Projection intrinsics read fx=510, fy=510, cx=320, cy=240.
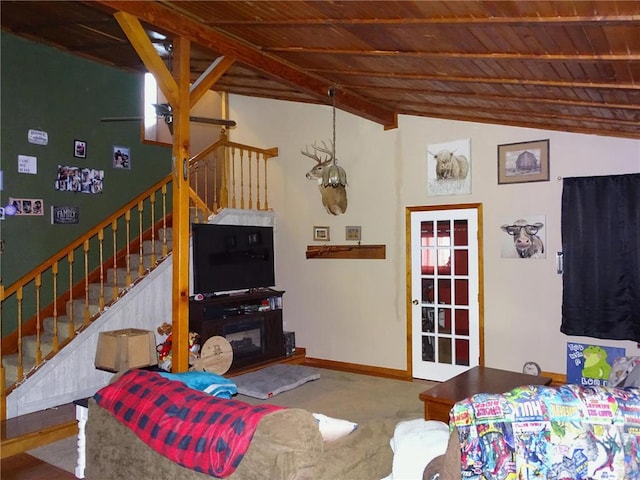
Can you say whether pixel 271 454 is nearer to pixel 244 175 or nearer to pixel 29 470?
pixel 29 470

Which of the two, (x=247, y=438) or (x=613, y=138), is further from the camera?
(x=613, y=138)

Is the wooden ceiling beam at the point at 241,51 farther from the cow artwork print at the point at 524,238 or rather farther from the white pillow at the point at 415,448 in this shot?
the white pillow at the point at 415,448

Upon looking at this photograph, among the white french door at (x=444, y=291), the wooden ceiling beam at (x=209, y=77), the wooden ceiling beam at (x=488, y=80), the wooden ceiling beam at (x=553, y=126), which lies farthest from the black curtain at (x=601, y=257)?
the wooden ceiling beam at (x=209, y=77)

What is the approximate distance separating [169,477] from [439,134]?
15.9 feet

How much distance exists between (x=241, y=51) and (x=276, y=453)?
342cm

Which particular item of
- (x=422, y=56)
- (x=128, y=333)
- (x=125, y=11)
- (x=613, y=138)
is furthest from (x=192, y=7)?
(x=613, y=138)

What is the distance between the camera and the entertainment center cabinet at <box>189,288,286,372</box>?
19.1ft

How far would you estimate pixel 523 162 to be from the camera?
5.41 m

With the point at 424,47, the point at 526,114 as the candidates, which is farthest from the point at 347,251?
the point at 424,47

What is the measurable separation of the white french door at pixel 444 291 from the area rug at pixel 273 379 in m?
1.33

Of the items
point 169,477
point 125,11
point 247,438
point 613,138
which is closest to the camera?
point 247,438

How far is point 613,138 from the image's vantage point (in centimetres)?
495

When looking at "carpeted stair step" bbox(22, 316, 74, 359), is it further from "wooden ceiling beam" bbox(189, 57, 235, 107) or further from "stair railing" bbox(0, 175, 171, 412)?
"wooden ceiling beam" bbox(189, 57, 235, 107)

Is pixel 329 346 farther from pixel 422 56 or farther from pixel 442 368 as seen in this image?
pixel 422 56
